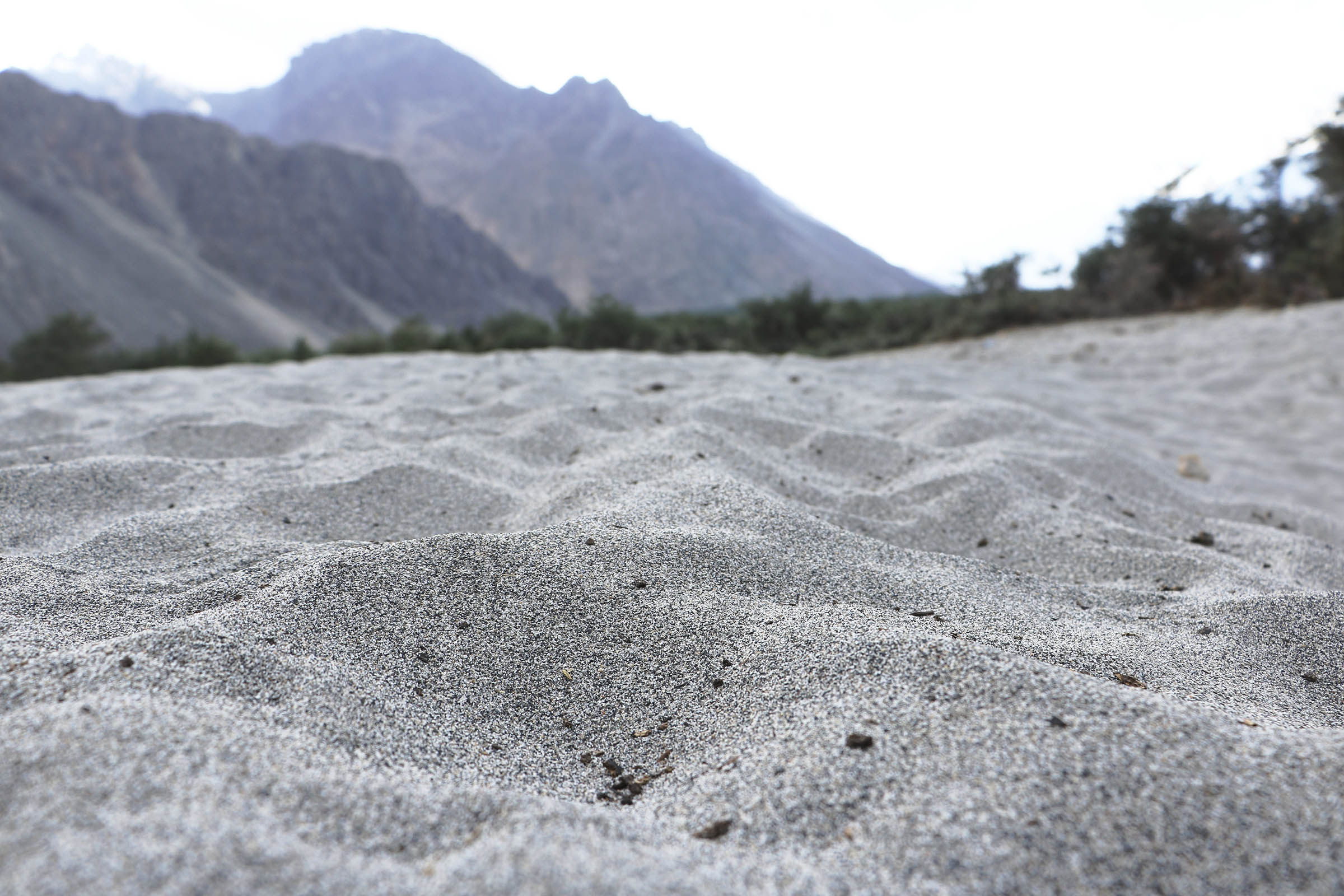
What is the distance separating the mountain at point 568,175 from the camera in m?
74.6

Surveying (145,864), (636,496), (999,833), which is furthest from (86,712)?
(636,496)

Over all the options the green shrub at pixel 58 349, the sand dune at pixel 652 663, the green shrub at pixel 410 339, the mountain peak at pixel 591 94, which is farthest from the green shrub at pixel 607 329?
the mountain peak at pixel 591 94

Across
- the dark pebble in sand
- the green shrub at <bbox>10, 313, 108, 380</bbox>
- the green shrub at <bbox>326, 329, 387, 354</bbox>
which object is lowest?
the green shrub at <bbox>10, 313, 108, 380</bbox>

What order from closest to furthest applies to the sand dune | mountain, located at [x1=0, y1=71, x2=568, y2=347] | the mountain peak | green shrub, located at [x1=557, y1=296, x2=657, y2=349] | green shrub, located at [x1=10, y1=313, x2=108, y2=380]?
the sand dune
green shrub, located at [x1=557, y1=296, x2=657, y2=349]
green shrub, located at [x1=10, y1=313, x2=108, y2=380]
mountain, located at [x1=0, y1=71, x2=568, y2=347]
the mountain peak


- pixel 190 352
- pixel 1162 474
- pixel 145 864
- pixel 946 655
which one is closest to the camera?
pixel 145 864

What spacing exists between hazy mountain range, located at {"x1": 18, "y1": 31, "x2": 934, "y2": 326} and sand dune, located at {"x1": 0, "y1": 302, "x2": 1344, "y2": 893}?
6459cm

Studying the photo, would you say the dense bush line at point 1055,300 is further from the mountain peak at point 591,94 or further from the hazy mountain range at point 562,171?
the mountain peak at point 591,94

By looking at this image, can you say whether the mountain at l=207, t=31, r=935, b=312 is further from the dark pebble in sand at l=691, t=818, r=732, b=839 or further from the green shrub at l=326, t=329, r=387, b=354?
the dark pebble in sand at l=691, t=818, r=732, b=839

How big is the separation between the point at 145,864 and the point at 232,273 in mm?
54336

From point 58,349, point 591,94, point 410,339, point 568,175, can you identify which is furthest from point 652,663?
point 591,94

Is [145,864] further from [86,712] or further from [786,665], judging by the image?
[786,665]

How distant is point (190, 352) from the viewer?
8156 mm

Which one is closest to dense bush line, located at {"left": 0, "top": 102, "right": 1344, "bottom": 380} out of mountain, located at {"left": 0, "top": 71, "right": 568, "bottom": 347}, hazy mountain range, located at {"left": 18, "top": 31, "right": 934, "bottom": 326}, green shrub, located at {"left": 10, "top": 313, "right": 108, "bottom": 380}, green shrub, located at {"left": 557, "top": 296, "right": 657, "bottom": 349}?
green shrub, located at {"left": 557, "top": 296, "right": 657, "bottom": 349}

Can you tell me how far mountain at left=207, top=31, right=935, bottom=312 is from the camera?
74.6 meters
